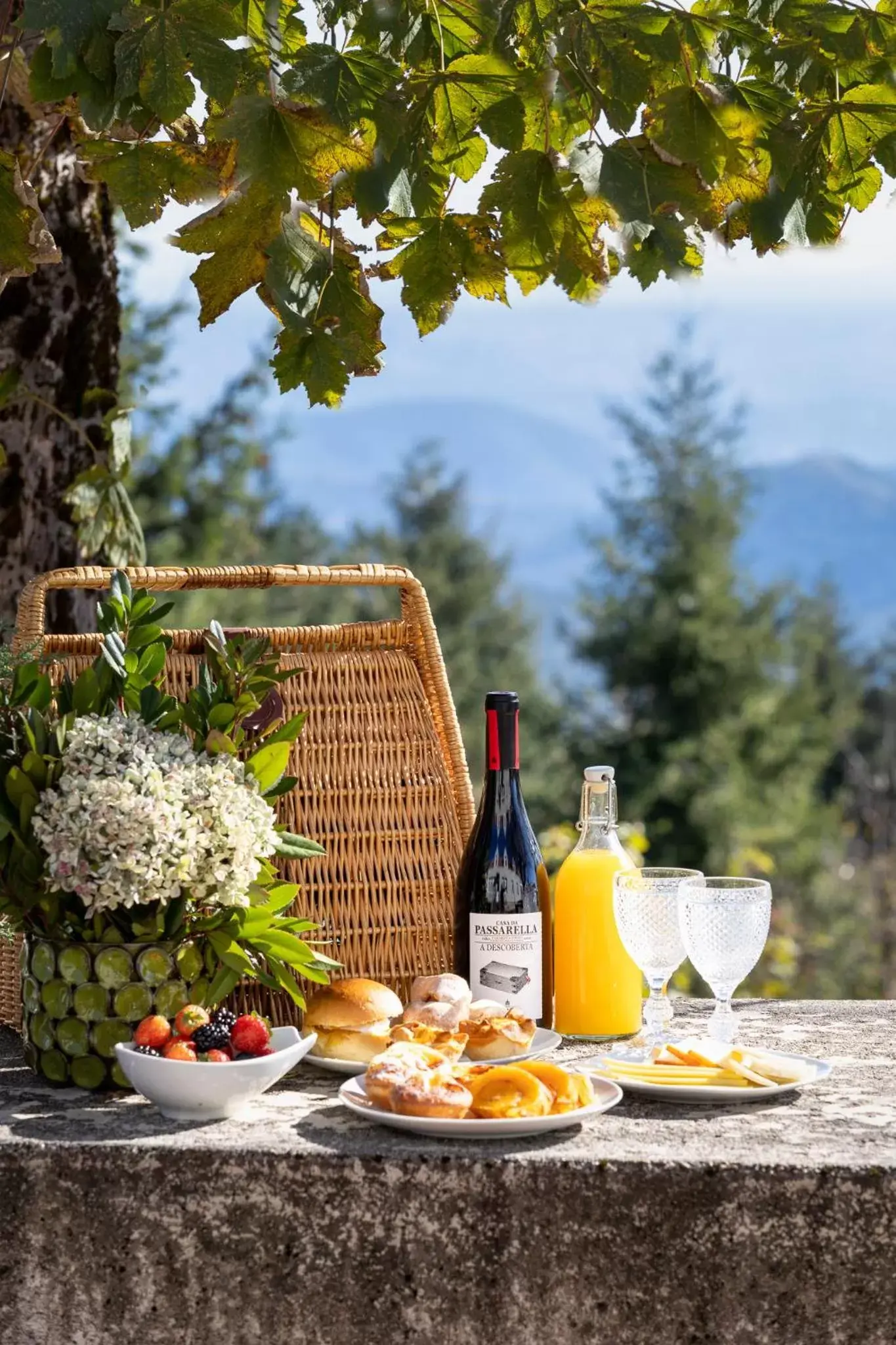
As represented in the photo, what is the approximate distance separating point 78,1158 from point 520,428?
68.6 meters

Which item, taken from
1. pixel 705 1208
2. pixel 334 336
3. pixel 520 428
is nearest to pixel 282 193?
pixel 334 336

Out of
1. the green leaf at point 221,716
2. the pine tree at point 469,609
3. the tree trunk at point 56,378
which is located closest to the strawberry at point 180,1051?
the green leaf at point 221,716

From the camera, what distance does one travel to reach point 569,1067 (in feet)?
5.20

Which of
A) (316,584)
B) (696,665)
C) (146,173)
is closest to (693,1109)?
(316,584)

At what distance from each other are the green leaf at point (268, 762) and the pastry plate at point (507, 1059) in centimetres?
29

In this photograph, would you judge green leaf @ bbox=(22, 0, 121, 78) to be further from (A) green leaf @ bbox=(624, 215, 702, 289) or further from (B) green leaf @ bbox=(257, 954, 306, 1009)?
(B) green leaf @ bbox=(257, 954, 306, 1009)

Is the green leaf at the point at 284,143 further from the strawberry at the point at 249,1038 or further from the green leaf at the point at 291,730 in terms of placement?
the strawberry at the point at 249,1038

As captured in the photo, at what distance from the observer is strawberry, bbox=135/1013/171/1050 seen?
1.43 meters

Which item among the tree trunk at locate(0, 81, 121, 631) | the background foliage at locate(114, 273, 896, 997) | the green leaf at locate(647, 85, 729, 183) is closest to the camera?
the green leaf at locate(647, 85, 729, 183)

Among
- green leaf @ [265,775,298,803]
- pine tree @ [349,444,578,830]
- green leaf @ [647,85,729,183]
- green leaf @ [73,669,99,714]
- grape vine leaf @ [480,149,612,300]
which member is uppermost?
pine tree @ [349,444,578,830]

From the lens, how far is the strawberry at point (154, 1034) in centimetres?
143

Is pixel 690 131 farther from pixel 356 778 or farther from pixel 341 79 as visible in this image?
pixel 356 778

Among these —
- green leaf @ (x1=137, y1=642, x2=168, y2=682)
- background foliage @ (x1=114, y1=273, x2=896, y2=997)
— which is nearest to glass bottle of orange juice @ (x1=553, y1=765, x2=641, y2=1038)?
green leaf @ (x1=137, y1=642, x2=168, y2=682)

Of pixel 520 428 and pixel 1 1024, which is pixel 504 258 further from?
pixel 520 428
